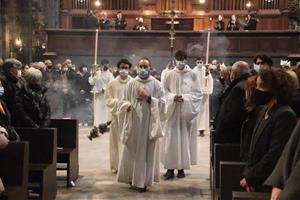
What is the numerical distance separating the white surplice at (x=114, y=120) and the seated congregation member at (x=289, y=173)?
5415mm

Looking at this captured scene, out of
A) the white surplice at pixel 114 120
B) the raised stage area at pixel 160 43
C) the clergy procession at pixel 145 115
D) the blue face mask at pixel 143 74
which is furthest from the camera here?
the raised stage area at pixel 160 43

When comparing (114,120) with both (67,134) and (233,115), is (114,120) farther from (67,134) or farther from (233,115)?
(233,115)

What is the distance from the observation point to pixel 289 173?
2791mm

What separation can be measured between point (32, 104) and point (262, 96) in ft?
10.9

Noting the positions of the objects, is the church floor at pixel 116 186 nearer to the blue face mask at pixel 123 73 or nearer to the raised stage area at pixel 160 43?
the blue face mask at pixel 123 73

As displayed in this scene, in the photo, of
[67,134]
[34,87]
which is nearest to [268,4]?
[67,134]

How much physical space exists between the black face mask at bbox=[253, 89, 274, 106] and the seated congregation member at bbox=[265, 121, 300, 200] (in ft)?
3.70

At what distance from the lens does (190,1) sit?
23750mm

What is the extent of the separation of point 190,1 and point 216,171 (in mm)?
18855

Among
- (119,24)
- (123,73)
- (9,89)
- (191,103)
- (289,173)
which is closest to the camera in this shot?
(289,173)

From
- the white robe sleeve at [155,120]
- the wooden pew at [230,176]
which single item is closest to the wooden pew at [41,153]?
the white robe sleeve at [155,120]

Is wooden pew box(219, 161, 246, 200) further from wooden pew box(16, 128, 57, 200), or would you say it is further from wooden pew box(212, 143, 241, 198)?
wooden pew box(16, 128, 57, 200)

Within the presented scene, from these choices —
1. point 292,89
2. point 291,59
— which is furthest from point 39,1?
point 292,89

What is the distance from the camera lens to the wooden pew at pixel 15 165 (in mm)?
Answer: 5410
